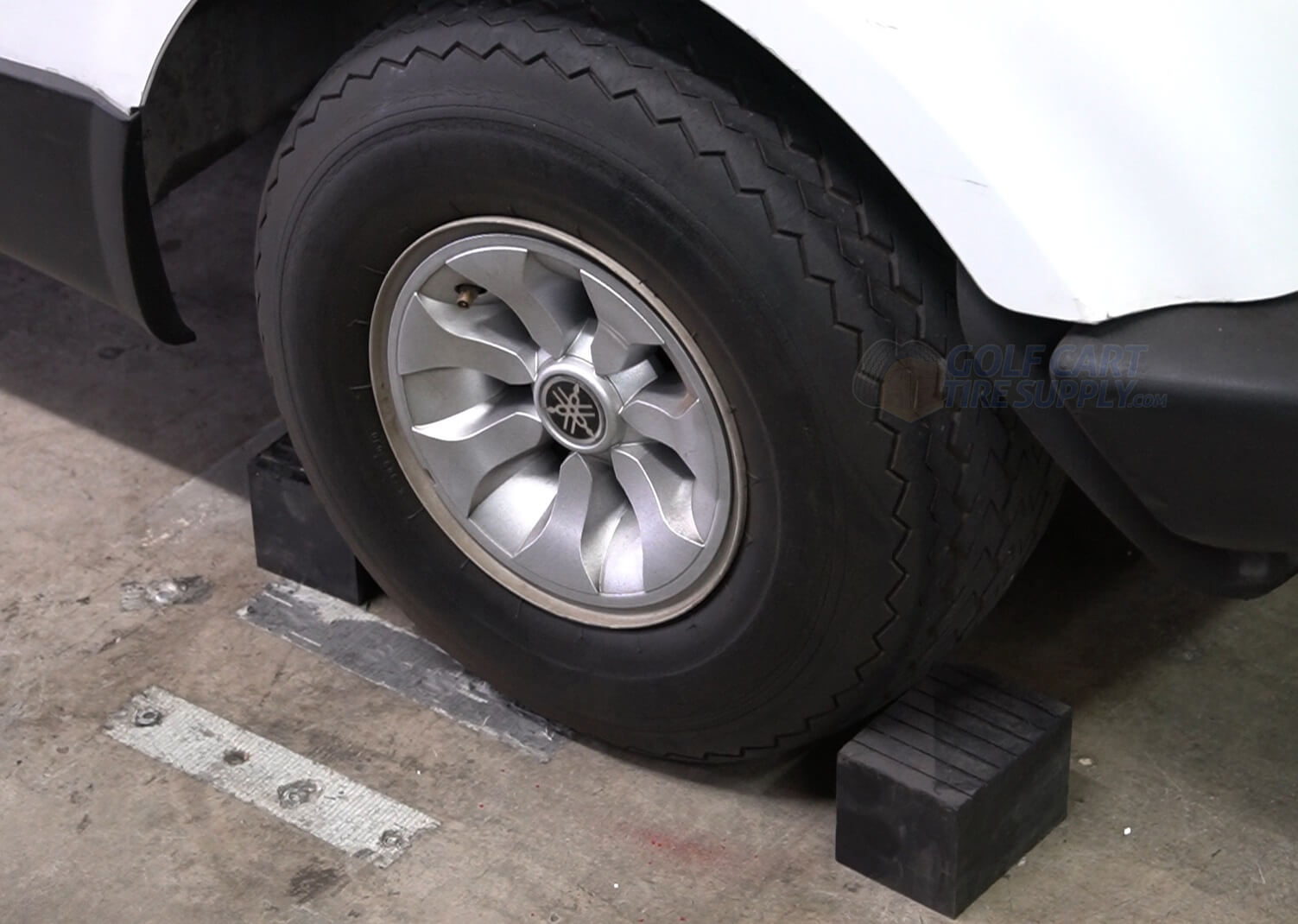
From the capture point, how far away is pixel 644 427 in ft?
7.11

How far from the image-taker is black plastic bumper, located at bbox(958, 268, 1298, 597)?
1.73 metres

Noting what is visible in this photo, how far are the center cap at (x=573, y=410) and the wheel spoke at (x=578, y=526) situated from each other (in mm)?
Answer: 44

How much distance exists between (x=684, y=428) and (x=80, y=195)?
3.11 ft

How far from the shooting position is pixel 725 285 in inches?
76.9

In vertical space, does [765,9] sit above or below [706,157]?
above

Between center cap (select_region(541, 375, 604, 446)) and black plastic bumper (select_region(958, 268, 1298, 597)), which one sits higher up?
black plastic bumper (select_region(958, 268, 1298, 597))

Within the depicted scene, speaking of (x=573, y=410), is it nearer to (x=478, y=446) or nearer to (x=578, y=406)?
(x=578, y=406)

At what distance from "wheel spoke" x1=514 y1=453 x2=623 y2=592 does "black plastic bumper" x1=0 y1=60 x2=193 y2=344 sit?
2.22ft

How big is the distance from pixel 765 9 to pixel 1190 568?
0.78 metres

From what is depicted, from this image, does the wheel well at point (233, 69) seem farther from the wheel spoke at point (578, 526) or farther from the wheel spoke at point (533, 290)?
the wheel spoke at point (578, 526)

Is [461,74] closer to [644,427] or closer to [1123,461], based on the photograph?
[644,427]

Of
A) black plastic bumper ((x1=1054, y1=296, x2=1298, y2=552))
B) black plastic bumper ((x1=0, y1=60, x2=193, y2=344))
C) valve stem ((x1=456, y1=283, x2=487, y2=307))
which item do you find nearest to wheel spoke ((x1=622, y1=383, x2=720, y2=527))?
valve stem ((x1=456, y1=283, x2=487, y2=307))

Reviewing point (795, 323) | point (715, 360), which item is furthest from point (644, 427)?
point (795, 323)

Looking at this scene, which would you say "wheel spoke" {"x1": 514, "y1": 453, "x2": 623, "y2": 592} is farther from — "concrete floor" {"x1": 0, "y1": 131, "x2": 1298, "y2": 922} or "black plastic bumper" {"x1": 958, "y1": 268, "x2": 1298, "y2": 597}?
"black plastic bumper" {"x1": 958, "y1": 268, "x2": 1298, "y2": 597}
